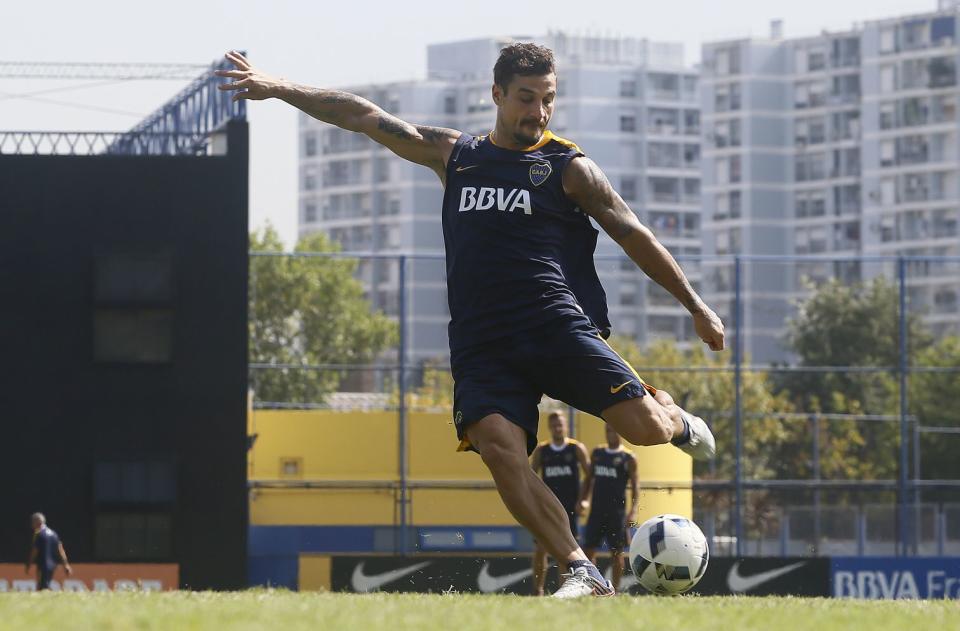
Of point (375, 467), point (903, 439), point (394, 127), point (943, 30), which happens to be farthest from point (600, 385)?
point (943, 30)

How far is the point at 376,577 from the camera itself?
21.8 metres

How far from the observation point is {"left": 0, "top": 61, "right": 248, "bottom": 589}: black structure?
19859 millimetres

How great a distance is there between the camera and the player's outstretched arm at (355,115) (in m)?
7.59

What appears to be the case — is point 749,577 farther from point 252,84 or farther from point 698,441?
point 252,84

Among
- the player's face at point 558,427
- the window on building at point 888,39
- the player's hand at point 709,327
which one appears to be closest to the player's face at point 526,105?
the player's hand at point 709,327

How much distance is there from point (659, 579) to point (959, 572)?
1592cm

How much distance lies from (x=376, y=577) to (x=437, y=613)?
16.3 m

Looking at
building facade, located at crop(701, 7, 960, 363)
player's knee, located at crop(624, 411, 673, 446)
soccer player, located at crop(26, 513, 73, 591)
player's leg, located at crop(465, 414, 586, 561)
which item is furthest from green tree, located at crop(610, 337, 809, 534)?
player's leg, located at crop(465, 414, 586, 561)

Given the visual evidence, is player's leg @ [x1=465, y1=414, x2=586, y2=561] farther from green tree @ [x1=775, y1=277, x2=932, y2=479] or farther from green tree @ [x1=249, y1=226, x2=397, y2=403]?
green tree @ [x1=249, y1=226, x2=397, y2=403]

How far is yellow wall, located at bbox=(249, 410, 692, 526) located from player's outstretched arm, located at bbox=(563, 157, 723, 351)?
54.1ft

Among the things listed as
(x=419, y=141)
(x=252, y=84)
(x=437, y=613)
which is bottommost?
(x=437, y=613)

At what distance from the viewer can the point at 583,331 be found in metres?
7.18

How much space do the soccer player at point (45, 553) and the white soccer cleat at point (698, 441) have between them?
12070 millimetres

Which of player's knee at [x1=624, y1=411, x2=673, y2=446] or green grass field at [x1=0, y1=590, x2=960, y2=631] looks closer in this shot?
green grass field at [x1=0, y1=590, x2=960, y2=631]
